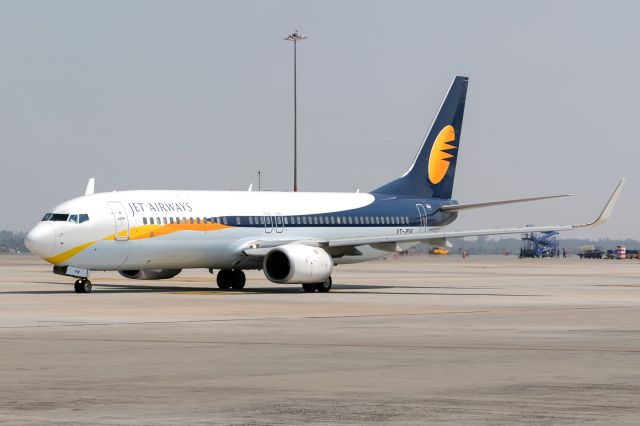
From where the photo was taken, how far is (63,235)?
4650cm

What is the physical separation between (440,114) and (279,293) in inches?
618

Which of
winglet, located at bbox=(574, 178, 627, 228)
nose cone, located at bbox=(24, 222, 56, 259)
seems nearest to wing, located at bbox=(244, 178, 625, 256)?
winglet, located at bbox=(574, 178, 627, 228)

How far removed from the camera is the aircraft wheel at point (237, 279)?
53.8 m

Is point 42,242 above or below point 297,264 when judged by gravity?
above

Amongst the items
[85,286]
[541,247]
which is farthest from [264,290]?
[541,247]

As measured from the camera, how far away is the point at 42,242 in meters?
46.3

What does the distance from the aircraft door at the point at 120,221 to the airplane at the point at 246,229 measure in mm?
43

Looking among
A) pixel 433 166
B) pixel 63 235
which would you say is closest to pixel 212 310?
pixel 63 235

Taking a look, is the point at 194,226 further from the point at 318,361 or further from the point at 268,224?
the point at 318,361

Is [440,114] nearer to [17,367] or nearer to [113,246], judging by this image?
[113,246]

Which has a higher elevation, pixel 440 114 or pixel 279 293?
pixel 440 114

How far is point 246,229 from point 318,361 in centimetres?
3079

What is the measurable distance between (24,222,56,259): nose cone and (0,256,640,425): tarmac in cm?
459

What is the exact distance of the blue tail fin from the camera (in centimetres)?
5993
